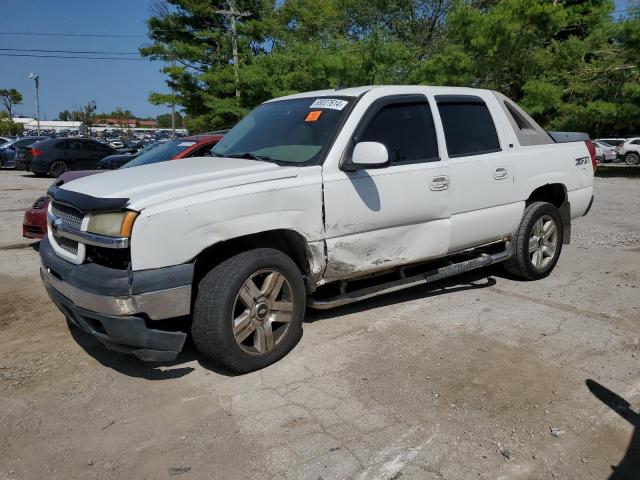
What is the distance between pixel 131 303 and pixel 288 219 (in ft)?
3.73

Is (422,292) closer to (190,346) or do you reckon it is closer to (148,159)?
(190,346)

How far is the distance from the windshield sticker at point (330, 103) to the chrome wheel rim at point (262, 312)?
4.75 ft

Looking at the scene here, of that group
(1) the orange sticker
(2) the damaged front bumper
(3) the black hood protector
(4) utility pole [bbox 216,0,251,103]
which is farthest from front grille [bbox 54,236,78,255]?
(4) utility pole [bbox 216,0,251,103]

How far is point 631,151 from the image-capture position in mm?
26641

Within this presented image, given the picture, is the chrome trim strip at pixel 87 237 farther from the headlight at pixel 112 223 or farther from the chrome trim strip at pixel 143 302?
the chrome trim strip at pixel 143 302

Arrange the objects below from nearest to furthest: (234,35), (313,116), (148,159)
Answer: (313,116), (148,159), (234,35)

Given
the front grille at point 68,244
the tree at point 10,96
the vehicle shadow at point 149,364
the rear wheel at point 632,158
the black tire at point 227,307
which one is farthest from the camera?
the tree at point 10,96

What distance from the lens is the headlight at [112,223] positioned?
3.12 m

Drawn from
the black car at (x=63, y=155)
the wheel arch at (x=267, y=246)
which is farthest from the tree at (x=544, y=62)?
the wheel arch at (x=267, y=246)

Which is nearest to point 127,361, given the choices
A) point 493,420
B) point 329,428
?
point 329,428

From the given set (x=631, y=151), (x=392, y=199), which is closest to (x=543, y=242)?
(x=392, y=199)

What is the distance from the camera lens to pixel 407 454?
2785 millimetres

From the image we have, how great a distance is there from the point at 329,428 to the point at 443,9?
3809 centimetres

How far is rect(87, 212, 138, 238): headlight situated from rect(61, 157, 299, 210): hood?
0.08 metres
